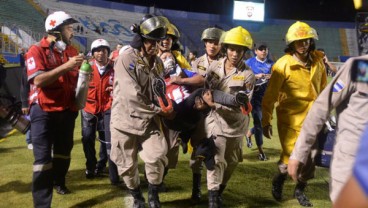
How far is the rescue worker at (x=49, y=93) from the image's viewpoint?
3750 mm

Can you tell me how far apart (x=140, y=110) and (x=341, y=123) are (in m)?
2.14

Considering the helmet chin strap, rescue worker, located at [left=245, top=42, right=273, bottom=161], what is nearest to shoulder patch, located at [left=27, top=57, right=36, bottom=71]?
the helmet chin strap

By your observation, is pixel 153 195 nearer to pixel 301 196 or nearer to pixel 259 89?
pixel 301 196

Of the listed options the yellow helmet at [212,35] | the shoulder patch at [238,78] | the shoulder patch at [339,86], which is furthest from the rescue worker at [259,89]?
the shoulder patch at [339,86]

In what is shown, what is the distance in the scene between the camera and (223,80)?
425 cm

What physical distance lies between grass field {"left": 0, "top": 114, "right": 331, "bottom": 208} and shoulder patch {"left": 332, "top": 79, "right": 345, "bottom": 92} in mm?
2713

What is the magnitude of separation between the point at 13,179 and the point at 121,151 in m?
2.27

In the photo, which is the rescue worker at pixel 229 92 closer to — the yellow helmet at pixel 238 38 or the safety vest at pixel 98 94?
the yellow helmet at pixel 238 38

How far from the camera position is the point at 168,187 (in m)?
5.21

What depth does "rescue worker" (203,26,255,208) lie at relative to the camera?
13.8 feet

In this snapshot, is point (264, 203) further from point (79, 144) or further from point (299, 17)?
point (299, 17)

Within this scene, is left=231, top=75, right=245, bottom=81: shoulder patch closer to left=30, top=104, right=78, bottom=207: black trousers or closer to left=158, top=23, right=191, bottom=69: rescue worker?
left=158, top=23, right=191, bottom=69: rescue worker

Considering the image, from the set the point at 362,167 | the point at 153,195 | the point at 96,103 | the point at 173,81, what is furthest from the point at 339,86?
the point at 96,103

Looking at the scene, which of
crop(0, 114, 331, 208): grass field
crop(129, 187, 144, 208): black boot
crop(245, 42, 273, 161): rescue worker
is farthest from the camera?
crop(245, 42, 273, 161): rescue worker
